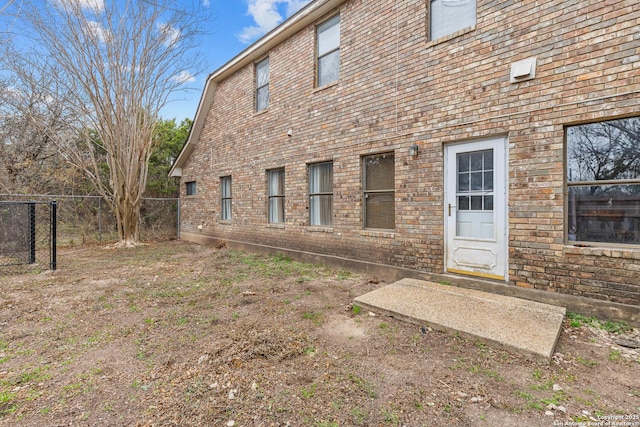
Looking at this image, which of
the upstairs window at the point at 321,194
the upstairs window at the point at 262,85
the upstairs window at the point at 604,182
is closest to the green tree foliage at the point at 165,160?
the upstairs window at the point at 262,85

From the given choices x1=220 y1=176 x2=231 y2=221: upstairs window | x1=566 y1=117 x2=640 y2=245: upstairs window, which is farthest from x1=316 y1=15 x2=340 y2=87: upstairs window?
x1=220 y1=176 x2=231 y2=221: upstairs window

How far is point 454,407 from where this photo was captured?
2.01 meters

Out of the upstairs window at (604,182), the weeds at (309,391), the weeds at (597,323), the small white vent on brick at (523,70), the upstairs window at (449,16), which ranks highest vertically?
the upstairs window at (449,16)

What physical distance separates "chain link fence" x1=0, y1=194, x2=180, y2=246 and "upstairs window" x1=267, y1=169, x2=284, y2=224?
603cm

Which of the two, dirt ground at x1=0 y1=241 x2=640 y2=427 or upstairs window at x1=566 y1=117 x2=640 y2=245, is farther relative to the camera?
upstairs window at x1=566 y1=117 x2=640 y2=245

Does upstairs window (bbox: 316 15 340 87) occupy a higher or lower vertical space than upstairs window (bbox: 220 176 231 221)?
higher

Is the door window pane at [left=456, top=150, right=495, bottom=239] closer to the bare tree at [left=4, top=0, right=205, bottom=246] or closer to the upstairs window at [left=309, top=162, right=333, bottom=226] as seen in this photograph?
the upstairs window at [left=309, top=162, right=333, bottom=226]

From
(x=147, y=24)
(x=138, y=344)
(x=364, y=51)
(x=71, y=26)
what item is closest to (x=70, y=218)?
(x=71, y=26)

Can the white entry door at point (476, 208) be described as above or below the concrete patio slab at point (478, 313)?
above

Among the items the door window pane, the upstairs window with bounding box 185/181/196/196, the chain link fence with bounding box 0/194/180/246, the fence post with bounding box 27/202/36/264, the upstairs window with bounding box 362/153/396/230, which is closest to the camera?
the door window pane

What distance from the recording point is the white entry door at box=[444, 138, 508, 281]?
4.21 meters

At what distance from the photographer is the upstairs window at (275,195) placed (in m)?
7.82

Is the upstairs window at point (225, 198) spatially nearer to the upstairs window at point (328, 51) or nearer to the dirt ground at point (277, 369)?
the upstairs window at point (328, 51)

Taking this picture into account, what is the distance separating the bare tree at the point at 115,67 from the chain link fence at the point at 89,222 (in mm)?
1613
